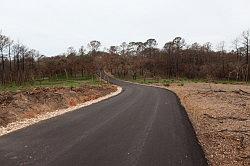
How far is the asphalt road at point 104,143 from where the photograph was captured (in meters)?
11.3

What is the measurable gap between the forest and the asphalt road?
73.6 metres

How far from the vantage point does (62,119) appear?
71.0 ft

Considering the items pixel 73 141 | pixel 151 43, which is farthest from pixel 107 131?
pixel 151 43

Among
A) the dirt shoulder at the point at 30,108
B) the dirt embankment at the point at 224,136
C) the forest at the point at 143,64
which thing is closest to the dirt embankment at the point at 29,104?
the dirt shoulder at the point at 30,108

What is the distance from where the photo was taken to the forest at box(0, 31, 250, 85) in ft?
324

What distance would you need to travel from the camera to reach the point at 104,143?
14.1 meters

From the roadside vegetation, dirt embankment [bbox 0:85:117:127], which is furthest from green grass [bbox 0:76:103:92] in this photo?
dirt embankment [bbox 0:85:117:127]

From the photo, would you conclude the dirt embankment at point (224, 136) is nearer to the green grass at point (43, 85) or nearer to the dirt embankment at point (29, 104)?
the dirt embankment at point (29, 104)

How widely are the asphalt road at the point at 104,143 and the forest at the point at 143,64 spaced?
73.6 m

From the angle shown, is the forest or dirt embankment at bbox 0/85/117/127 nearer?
dirt embankment at bbox 0/85/117/127

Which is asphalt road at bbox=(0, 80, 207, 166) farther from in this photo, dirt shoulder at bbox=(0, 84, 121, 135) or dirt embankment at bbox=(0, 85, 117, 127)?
dirt embankment at bbox=(0, 85, 117, 127)

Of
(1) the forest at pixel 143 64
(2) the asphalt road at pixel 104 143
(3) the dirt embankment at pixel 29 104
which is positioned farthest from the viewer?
(1) the forest at pixel 143 64

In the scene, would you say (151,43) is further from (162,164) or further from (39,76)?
(162,164)

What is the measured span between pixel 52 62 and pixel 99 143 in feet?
344
